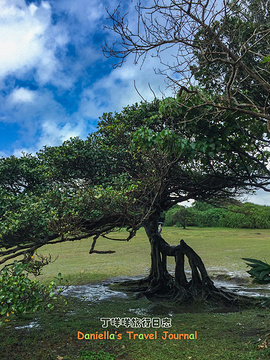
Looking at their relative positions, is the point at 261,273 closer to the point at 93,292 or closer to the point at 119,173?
the point at 119,173

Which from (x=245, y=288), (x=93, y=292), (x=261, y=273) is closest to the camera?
(x=261, y=273)

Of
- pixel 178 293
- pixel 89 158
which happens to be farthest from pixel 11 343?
pixel 178 293

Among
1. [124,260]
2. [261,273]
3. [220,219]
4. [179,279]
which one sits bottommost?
[124,260]

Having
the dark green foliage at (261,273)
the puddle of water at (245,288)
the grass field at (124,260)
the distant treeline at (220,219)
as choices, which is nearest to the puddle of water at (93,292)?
the grass field at (124,260)

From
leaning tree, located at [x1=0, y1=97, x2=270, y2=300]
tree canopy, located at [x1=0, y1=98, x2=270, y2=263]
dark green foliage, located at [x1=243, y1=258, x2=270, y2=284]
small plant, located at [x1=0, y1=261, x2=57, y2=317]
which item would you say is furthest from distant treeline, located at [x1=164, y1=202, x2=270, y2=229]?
small plant, located at [x1=0, y1=261, x2=57, y2=317]

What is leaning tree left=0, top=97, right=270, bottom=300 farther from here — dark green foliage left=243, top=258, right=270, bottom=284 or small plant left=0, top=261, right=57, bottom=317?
dark green foliage left=243, top=258, right=270, bottom=284

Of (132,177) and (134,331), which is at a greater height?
(132,177)

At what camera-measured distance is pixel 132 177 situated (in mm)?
7273

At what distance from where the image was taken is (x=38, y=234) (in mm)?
5992

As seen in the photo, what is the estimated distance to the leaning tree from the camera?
591cm

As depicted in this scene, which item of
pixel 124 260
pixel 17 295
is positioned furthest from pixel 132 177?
pixel 124 260

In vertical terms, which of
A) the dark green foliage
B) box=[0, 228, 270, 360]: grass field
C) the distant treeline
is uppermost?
the distant treeline

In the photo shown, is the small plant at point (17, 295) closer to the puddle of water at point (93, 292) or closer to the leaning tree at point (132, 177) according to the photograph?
the leaning tree at point (132, 177)

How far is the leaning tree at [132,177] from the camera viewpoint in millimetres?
5906
